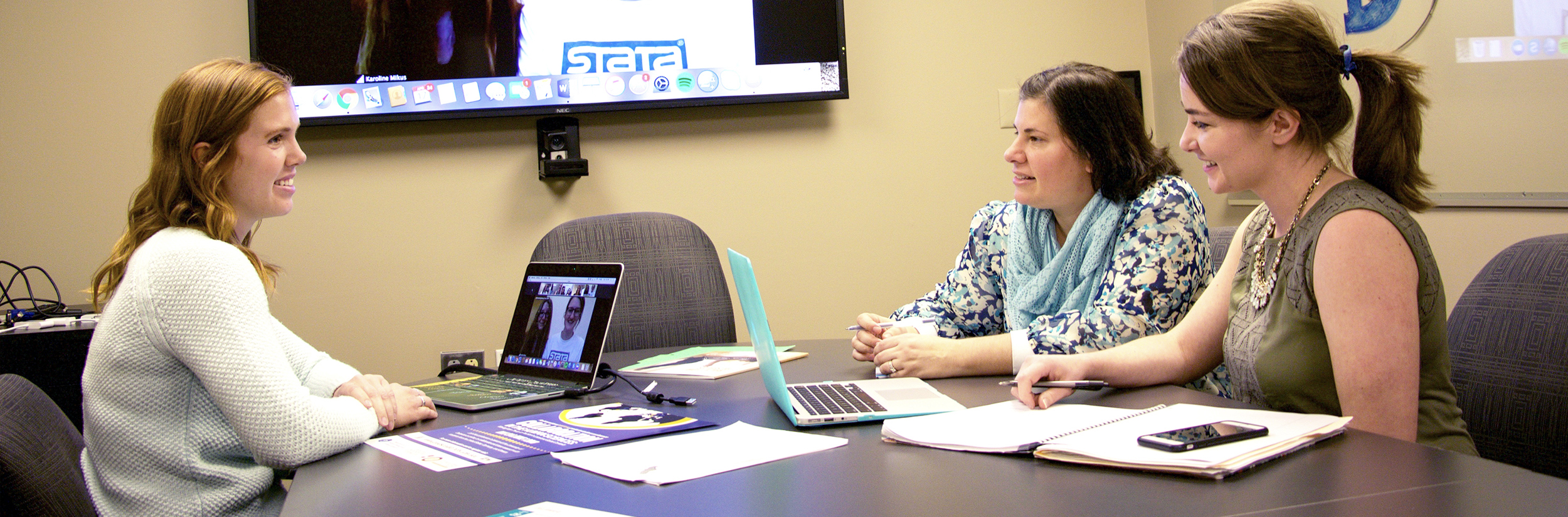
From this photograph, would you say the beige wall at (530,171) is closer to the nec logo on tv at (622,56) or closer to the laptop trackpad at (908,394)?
the nec logo on tv at (622,56)

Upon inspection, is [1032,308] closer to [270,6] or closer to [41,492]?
[41,492]

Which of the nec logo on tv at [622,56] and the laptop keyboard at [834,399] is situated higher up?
the nec logo on tv at [622,56]

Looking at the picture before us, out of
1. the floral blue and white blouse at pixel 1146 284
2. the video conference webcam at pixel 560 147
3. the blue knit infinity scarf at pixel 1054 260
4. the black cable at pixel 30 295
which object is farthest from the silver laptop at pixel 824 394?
the black cable at pixel 30 295

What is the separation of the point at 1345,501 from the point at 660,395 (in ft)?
2.96

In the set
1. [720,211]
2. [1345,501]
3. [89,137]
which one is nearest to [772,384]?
[1345,501]

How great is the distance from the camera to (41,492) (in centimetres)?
A: 109

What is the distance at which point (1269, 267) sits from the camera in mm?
1366

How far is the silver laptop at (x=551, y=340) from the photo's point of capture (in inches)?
61.6

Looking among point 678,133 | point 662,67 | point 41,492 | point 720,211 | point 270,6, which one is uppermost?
point 270,6

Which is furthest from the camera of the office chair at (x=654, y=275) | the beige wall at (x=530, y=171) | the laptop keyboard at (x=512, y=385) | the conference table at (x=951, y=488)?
the beige wall at (x=530, y=171)

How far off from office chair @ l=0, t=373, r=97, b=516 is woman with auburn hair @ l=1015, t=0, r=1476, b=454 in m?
1.14

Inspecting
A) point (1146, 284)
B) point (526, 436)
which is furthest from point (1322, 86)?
point (526, 436)

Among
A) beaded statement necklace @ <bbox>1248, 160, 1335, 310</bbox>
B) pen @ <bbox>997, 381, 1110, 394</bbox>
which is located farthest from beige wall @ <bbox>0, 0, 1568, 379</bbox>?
pen @ <bbox>997, 381, 1110, 394</bbox>

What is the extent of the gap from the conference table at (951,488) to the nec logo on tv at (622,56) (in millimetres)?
2078
